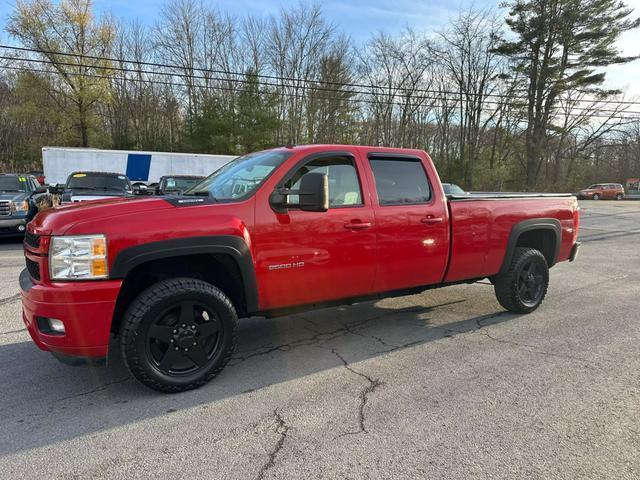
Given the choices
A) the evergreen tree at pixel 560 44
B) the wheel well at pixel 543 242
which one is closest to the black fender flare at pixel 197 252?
the wheel well at pixel 543 242

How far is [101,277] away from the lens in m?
2.98

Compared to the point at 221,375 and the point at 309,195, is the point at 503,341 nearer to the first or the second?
the point at 309,195

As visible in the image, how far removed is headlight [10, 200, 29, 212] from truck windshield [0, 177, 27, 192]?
88 cm

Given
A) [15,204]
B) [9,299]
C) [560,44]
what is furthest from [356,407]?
[560,44]

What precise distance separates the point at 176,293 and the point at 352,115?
36.6 metres

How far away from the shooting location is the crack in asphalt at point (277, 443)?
95.3 inches

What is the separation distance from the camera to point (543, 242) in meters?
5.72

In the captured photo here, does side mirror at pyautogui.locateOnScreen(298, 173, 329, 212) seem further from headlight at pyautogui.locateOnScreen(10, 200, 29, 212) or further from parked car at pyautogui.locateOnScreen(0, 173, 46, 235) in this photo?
headlight at pyautogui.locateOnScreen(10, 200, 29, 212)

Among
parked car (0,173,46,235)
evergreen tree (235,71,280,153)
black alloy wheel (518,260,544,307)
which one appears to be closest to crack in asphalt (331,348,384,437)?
black alloy wheel (518,260,544,307)

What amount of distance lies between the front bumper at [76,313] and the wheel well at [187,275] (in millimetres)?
198

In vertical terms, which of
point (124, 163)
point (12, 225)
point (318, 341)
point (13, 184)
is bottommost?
point (318, 341)

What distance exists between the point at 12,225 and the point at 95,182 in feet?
7.56

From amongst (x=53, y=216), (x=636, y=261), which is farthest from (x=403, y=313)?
(x=636, y=261)

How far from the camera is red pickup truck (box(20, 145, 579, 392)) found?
9.79ft
